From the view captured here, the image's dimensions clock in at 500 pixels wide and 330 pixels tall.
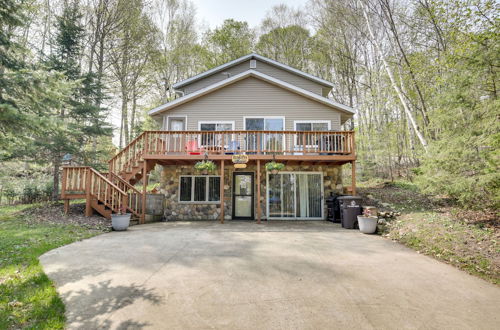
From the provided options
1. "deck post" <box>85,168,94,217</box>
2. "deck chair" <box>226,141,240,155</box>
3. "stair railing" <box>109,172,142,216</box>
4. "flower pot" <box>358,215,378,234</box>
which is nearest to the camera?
"flower pot" <box>358,215,378,234</box>

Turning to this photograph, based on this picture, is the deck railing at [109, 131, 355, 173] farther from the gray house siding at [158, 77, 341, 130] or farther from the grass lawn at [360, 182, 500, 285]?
the grass lawn at [360, 182, 500, 285]

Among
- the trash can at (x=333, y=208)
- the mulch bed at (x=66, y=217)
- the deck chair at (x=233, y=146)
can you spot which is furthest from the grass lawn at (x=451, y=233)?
the mulch bed at (x=66, y=217)

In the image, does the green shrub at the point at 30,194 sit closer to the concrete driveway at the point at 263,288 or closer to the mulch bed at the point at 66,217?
the mulch bed at the point at 66,217

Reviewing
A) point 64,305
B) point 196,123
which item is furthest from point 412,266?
point 196,123

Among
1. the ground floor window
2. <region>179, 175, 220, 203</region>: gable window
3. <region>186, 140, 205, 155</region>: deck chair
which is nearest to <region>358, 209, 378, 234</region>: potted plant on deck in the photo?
the ground floor window

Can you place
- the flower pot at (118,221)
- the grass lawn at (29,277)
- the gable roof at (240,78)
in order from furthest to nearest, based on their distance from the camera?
the gable roof at (240,78)
the flower pot at (118,221)
the grass lawn at (29,277)

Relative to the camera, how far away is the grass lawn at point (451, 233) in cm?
442

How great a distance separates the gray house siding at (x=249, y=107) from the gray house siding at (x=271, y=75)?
90.5 inches

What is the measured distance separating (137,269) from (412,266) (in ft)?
15.6

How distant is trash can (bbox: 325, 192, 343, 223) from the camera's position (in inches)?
377

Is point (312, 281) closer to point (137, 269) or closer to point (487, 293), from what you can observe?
point (487, 293)

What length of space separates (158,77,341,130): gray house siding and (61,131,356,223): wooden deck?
1276 millimetres

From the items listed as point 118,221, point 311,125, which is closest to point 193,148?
point 118,221

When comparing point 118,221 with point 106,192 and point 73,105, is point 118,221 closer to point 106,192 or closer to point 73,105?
point 106,192
